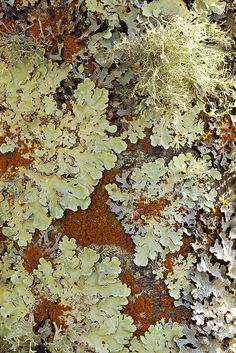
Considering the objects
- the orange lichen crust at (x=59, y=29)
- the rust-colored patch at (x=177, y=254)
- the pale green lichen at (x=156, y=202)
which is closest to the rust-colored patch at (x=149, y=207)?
the pale green lichen at (x=156, y=202)

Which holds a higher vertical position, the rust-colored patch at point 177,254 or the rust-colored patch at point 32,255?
the rust-colored patch at point 177,254

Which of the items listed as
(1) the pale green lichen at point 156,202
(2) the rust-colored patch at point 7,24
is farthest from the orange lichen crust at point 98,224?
(2) the rust-colored patch at point 7,24

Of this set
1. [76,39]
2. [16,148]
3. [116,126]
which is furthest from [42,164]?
[76,39]

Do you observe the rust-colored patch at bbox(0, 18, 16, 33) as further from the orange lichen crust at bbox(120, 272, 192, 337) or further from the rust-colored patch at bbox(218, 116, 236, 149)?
the orange lichen crust at bbox(120, 272, 192, 337)

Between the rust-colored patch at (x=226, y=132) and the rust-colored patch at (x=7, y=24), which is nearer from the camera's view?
the rust-colored patch at (x=7, y=24)

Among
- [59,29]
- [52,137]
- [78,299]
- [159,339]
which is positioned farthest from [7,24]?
[159,339]

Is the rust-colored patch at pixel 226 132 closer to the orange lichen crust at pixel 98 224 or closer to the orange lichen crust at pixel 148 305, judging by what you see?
the orange lichen crust at pixel 98 224

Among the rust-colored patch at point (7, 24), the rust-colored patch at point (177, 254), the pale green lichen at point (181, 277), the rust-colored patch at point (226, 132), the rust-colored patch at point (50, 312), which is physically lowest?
the rust-colored patch at point (50, 312)
